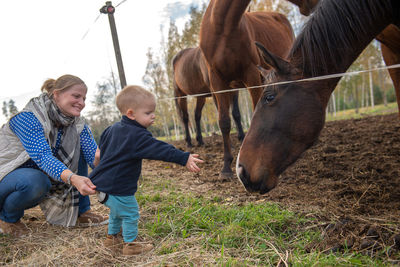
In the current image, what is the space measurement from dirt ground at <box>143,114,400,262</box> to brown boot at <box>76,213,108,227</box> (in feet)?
3.65

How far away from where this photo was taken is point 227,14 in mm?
3400

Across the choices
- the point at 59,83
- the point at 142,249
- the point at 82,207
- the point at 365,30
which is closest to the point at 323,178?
the point at 365,30

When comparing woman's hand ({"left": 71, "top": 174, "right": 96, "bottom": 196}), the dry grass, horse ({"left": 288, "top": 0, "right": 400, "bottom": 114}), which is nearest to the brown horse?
horse ({"left": 288, "top": 0, "right": 400, "bottom": 114})

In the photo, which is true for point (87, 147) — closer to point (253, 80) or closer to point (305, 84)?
point (305, 84)

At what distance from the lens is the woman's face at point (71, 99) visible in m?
2.24

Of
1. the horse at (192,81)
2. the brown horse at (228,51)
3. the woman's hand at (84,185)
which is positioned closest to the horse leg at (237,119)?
the horse at (192,81)

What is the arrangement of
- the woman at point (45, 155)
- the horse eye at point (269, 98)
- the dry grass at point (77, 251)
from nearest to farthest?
the dry grass at point (77, 251) → the horse eye at point (269, 98) → the woman at point (45, 155)

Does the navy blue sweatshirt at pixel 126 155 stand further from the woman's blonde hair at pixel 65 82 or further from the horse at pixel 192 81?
the horse at pixel 192 81

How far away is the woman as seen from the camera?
217 cm

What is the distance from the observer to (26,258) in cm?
196

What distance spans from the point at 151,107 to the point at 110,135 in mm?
363

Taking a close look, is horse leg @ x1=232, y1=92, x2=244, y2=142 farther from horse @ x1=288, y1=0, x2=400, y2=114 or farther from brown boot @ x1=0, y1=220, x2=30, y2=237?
brown boot @ x1=0, y1=220, x2=30, y2=237

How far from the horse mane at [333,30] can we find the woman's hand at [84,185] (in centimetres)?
174

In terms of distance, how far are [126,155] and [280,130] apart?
1115 mm
